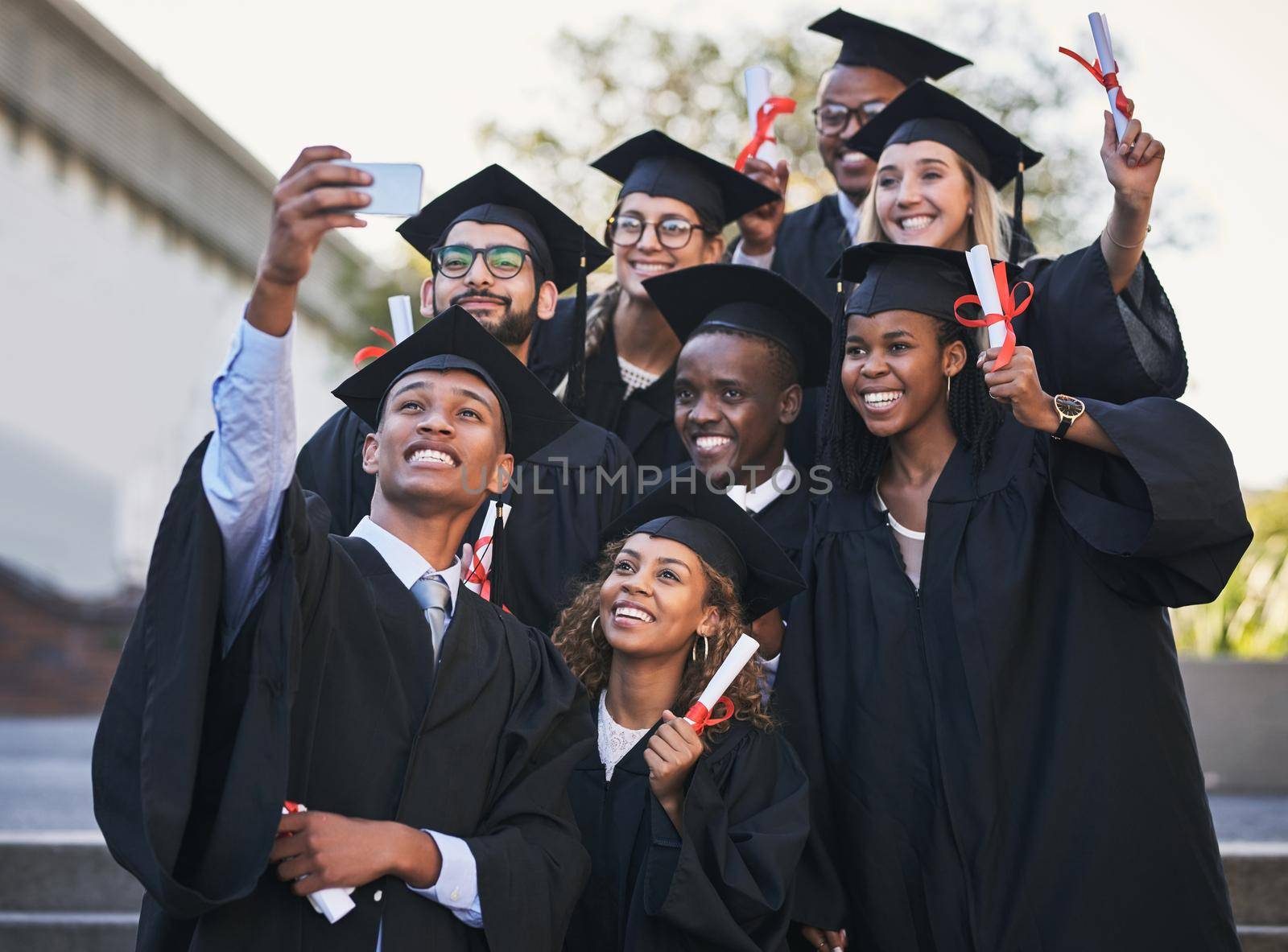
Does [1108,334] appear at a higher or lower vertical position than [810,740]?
higher

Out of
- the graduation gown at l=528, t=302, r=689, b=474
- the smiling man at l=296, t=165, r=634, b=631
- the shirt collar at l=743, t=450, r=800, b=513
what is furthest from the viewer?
the graduation gown at l=528, t=302, r=689, b=474

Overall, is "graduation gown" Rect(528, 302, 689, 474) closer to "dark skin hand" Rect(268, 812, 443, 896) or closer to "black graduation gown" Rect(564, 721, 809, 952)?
"black graduation gown" Rect(564, 721, 809, 952)

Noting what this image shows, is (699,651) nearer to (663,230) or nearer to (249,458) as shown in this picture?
(249,458)

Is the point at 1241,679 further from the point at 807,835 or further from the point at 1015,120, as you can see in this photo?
the point at 1015,120

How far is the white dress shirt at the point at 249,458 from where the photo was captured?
2.48m

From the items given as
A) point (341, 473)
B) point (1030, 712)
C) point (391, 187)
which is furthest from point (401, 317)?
point (1030, 712)

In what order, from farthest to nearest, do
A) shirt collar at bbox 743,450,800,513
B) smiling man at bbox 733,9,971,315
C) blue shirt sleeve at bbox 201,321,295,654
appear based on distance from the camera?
smiling man at bbox 733,9,971,315 → shirt collar at bbox 743,450,800,513 → blue shirt sleeve at bbox 201,321,295,654

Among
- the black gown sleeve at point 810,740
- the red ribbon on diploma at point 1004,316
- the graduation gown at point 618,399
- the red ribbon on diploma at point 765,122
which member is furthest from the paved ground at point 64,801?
the red ribbon on diploma at point 765,122

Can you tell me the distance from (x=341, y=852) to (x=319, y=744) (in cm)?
26

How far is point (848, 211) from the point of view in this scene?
6035 mm

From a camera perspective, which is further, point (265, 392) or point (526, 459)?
point (526, 459)

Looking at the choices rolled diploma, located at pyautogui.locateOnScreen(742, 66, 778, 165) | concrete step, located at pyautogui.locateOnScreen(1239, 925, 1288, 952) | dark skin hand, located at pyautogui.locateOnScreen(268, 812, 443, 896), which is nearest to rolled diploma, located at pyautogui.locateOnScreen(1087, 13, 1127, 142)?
rolled diploma, located at pyautogui.locateOnScreen(742, 66, 778, 165)

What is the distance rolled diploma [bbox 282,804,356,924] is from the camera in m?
2.75

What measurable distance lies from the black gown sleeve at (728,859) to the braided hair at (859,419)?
1.07m
